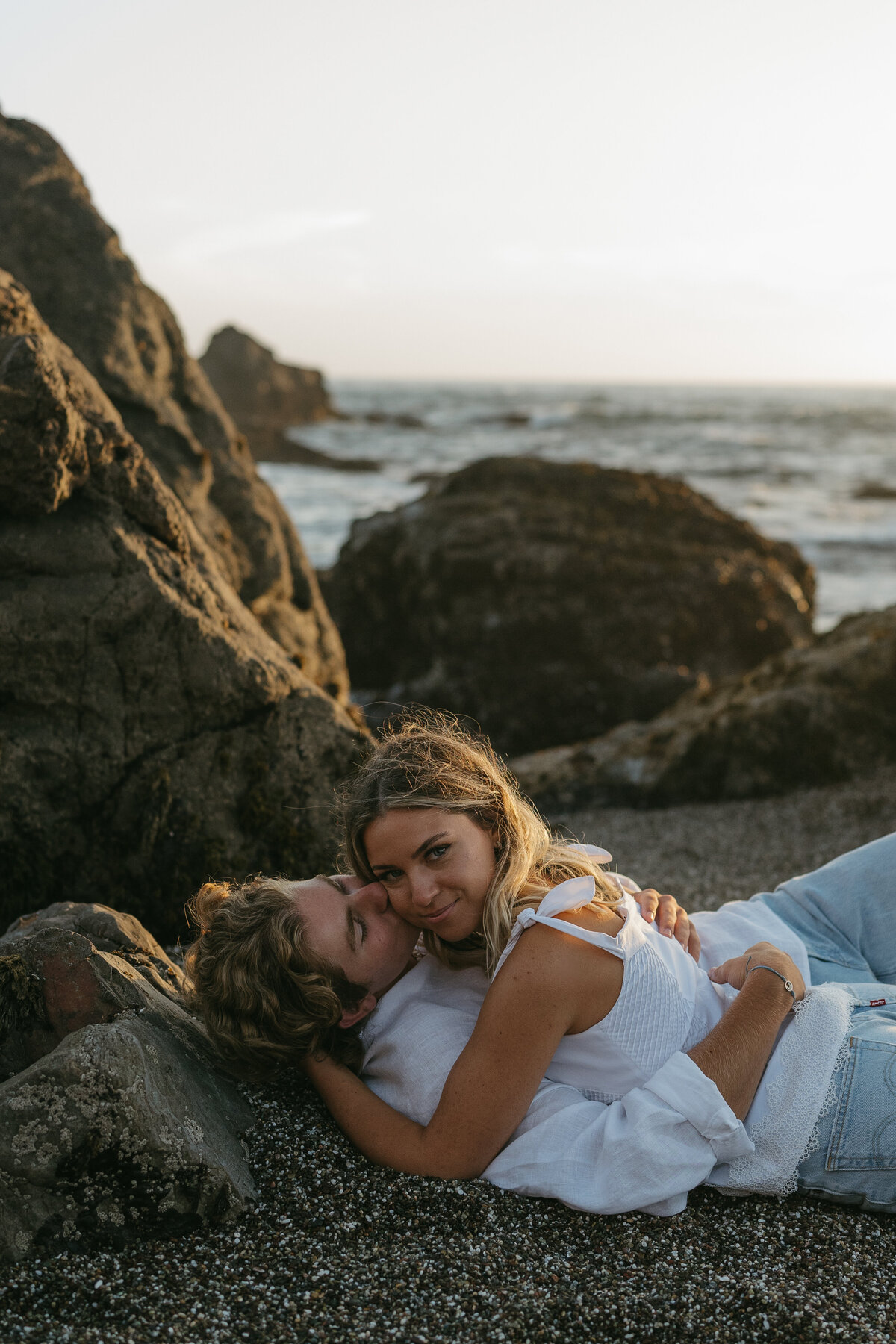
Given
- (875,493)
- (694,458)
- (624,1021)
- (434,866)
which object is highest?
(694,458)

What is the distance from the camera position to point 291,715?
4.55 meters

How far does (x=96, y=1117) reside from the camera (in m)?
2.38

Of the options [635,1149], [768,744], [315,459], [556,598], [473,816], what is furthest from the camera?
[315,459]

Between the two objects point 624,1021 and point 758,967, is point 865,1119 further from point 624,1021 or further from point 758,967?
point 624,1021

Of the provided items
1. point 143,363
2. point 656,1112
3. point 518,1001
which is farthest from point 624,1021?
point 143,363

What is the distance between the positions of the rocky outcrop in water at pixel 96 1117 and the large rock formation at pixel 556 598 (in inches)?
240

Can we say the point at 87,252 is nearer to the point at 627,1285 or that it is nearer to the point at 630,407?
the point at 627,1285

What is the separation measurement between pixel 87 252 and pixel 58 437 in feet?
9.11

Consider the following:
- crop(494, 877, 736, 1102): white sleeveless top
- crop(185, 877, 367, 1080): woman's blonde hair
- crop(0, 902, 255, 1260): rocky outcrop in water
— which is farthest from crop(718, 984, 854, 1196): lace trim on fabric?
crop(0, 902, 255, 1260): rocky outcrop in water

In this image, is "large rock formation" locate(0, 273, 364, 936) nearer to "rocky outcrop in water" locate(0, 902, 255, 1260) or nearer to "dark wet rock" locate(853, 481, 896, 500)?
"rocky outcrop in water" locate(0, 902, 255, 1260)

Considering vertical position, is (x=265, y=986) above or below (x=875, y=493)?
below

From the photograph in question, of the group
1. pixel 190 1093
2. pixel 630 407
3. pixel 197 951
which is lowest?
pixel 190 1093

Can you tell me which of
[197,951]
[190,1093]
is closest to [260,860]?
[197,951]

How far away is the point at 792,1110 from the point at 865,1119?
0.64ft
